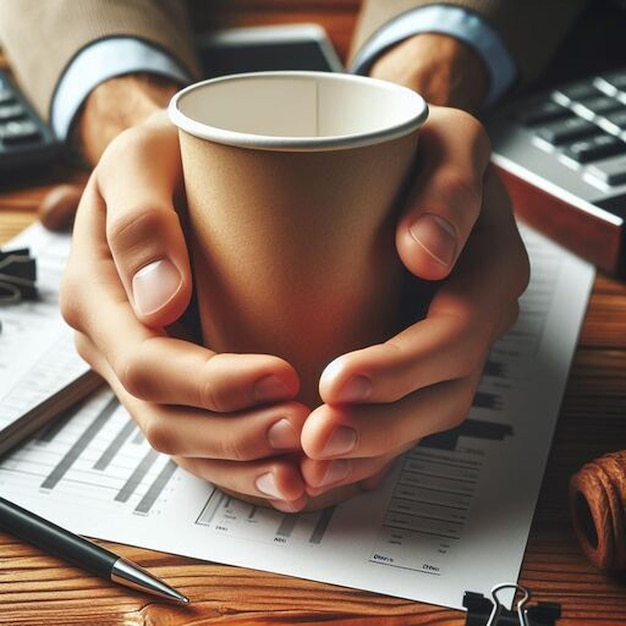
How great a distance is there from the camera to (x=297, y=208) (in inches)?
14.3

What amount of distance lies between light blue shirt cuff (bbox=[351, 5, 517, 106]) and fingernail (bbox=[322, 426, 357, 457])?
0.50 metres

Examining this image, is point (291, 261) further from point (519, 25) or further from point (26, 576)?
point (519, 25)

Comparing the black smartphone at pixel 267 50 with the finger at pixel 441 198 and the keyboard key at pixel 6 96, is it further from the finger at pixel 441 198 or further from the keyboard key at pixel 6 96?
the finger at pixel 441 198

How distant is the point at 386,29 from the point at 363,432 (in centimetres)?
52

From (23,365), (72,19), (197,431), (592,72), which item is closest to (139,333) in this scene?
(197,431)

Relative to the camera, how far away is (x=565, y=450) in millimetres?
481

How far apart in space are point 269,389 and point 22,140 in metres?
0.48

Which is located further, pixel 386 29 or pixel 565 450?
pixel 386 29

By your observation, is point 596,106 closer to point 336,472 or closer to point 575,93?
point 575,93

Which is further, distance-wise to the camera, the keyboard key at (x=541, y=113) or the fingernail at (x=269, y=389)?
the keyboard key at (x=541, y=113)

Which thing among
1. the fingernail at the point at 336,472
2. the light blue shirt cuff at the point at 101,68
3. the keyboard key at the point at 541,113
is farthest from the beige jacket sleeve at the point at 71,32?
the fingernail at the point at 336,472

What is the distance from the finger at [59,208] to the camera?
2.26 feet

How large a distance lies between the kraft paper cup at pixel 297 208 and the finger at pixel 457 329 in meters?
0.02

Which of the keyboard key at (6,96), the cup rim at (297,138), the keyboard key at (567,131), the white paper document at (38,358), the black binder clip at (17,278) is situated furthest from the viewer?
the keyboard key at (6,96)
